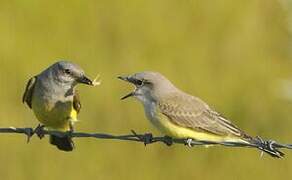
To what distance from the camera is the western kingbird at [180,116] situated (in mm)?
8680

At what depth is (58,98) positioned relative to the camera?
9078 mm

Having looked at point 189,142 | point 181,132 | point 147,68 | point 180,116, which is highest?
point 147,68

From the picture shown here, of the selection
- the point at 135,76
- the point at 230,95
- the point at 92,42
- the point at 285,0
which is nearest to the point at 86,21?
the point at 92,42

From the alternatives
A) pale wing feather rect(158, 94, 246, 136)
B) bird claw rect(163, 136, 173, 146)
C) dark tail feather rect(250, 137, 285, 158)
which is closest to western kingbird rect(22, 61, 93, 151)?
pale wing feather rect(158, 94, 246, 136)

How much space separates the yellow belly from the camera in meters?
9.02

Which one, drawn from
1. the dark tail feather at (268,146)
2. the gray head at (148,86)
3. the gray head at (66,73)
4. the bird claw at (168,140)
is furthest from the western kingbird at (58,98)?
the dark tail feather at (268,146)

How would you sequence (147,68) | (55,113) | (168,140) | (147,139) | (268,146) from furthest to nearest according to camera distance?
(147,68) < (55,113) < (168,140) < (147,139) < (268,146)

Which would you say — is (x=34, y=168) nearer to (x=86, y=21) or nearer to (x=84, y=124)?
(x=84, y=124)

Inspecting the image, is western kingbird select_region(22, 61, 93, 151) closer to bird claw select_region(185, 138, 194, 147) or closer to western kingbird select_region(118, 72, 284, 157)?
western kingbird select_region(118, 72, 284, 157)

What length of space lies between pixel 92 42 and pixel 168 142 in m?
4.43

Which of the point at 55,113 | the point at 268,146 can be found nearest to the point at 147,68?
the point at 55,113

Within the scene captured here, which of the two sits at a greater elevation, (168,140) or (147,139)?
(168,140)

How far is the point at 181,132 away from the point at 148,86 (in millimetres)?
423

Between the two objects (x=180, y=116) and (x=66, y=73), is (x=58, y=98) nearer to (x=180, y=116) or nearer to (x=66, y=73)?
(x=66, y=73)
